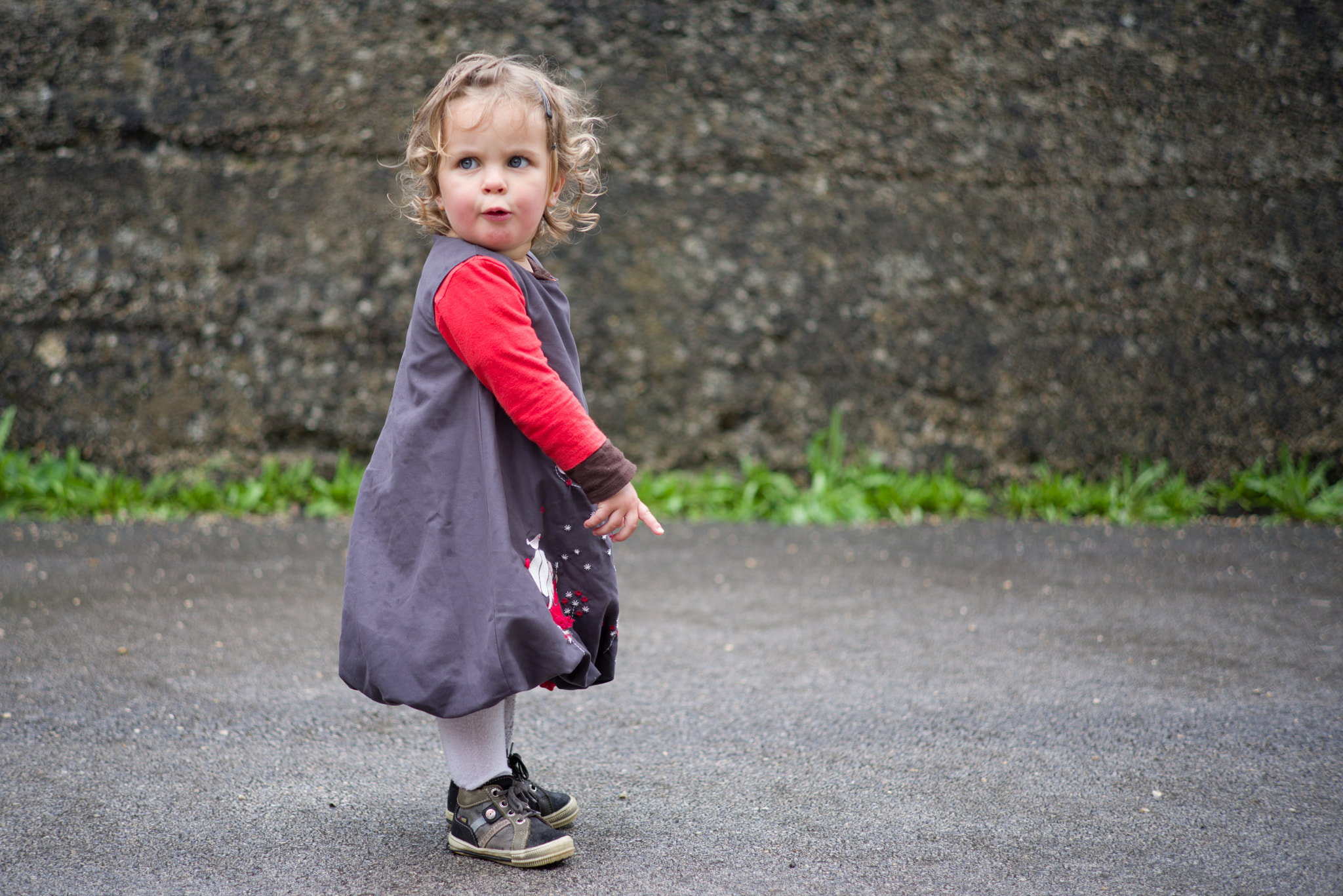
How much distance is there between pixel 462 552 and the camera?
5.03ft

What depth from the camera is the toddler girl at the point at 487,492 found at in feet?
4.98

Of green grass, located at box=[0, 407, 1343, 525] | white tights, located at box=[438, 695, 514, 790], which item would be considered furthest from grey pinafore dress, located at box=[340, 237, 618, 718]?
green grass, located at box=[0, 407, 1343, 525]

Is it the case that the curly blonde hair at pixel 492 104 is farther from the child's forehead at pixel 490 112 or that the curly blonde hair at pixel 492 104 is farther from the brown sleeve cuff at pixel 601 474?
the brown sleeve cuff at pixel 601 474

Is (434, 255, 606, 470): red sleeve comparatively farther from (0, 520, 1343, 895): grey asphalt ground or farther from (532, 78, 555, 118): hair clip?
(0, 520, 1343, 895): grey asphalt ground

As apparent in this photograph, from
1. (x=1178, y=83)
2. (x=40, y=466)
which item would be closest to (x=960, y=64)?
(x=1178, y=83)

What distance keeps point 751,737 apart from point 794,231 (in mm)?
2908

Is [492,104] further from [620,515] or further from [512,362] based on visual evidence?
[620,515]

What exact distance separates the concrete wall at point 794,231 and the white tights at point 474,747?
9.73 feet

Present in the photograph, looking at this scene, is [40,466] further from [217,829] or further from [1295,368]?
[1295,368]

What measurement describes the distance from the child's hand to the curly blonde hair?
1.61ft

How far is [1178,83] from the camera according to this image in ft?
15.0

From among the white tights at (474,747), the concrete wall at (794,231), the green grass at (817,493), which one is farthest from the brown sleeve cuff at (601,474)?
the concrete wall at (794,231)

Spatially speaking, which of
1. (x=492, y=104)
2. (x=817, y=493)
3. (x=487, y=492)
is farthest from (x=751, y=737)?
(x=817, y=493)

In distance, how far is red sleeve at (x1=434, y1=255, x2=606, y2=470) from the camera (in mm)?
1522
